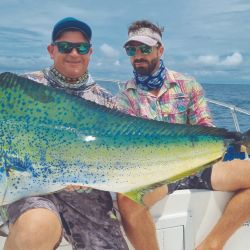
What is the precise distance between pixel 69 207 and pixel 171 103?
1.36m

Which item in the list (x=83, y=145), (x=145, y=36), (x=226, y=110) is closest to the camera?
(x=83, y=145)

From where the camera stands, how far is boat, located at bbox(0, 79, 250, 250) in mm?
2980

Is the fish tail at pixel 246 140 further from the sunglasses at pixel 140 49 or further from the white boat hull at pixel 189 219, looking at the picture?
the sunglasses at pixel 140 49

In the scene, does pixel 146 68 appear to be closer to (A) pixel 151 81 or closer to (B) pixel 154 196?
(A) pixel 151 81

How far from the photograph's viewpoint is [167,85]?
3529 millimetres

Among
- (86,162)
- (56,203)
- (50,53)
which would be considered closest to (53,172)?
(86,162)

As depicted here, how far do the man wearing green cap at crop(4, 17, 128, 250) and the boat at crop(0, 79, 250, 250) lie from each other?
0.53 meters

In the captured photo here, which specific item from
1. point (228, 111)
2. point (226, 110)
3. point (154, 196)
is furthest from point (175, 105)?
point (226, 110)

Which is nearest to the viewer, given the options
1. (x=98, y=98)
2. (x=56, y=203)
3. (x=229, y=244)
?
(x=56, y=203)

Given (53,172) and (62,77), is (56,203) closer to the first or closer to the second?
(53,172)

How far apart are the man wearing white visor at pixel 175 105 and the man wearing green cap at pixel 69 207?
16.9 inches

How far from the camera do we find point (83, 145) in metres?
2.06

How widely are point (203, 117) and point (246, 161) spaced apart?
0.54m

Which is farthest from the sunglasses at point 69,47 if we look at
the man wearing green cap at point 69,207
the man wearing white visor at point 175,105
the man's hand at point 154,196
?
the man's hand at point 154,196
